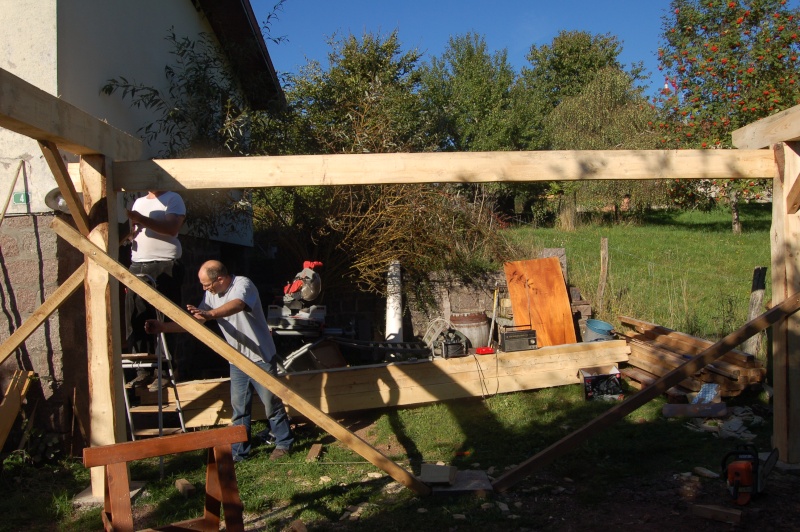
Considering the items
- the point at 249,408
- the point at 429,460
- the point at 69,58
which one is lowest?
the point at 429,460

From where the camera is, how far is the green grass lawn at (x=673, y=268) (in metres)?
9.82

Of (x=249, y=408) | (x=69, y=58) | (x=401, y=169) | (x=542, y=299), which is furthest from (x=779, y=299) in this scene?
(x=69, y=58)

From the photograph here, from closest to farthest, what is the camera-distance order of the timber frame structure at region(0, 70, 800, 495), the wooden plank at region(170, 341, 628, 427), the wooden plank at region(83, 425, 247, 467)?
the wooden plank at region(83, 425, 247, 467) → the timber frame structure at region(0, 70, 800, 495) → the wooden plank at region(170, 341, 628, 427)

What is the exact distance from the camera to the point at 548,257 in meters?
10.2

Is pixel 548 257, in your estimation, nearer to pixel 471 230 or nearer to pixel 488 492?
pixel 471 230

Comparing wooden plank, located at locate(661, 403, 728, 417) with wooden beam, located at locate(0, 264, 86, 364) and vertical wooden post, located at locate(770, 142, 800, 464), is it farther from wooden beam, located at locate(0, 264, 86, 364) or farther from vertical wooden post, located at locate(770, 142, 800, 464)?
wooden beam, located at locate(0, 264, 86, 364)

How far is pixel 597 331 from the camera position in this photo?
8734 millimetres

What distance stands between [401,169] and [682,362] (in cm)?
439

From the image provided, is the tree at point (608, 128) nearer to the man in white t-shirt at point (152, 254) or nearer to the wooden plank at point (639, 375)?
the wooden plank at point (639, 375)

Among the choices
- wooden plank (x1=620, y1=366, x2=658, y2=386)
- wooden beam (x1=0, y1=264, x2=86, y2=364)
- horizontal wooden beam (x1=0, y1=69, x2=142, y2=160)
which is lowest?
wooden plank (x1=620, y1=366, x2=658, y2=386)

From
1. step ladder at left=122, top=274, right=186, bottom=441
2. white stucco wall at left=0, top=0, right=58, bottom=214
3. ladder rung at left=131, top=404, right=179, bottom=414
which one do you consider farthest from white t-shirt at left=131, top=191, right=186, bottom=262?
ladder rung at left=131, top=404, right=179, bottom=414

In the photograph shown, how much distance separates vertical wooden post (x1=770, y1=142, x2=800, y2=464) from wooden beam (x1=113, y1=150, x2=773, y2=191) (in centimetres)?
57

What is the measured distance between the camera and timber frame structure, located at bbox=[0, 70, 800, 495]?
3949mm

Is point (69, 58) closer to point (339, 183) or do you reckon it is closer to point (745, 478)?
point (339, 183)
